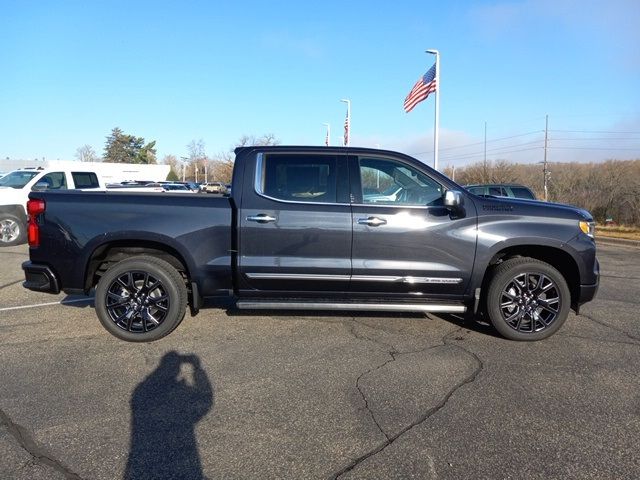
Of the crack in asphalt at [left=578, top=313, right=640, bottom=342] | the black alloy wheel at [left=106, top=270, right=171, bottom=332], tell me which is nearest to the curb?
the crack in asphalt at [left=578, top=313, right=640, bottom=342]

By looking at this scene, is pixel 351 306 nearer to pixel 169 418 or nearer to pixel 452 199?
pixel 452 199

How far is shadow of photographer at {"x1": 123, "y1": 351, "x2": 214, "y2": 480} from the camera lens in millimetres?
2787

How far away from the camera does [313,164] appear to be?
5.01 m

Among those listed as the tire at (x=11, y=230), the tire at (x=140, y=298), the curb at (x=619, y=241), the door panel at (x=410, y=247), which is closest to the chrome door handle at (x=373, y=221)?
the door panel at (x=410, y=247)

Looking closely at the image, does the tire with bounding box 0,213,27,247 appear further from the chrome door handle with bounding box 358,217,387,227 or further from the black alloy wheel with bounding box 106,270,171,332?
the chrome door handle with bounding box 358,217,387,227

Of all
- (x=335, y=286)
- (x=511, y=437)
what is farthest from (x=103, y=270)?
(x=511, y=437)

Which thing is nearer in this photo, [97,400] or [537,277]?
[97,400]

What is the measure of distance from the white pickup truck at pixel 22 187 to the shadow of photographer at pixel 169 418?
9.61 m

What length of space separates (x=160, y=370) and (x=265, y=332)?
1294 mm

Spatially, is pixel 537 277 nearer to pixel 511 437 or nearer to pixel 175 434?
pixel 511 437

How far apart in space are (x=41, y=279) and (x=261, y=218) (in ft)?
7.55

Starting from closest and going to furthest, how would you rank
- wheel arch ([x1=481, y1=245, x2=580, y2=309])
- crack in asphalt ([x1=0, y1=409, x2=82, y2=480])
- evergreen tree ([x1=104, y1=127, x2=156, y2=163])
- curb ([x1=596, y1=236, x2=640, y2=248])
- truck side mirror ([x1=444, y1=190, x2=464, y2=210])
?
crack in asphalt ([x1=0, y1=409, x2=82, y2=480])
truck side mirror ([x1=444, y1=190, x2=464, y2=210])
wheel arch ([x1=481, y1=245, x2=580, y2=309])
curb ([x1=596, y1=236, x2=640, y2=248])
evergreen tree ([x1=104, y1=127, x2=156, y2=163])

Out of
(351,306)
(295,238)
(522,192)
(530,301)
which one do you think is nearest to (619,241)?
(522,192)

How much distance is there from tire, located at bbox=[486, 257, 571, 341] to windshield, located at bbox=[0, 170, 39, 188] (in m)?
12.0
